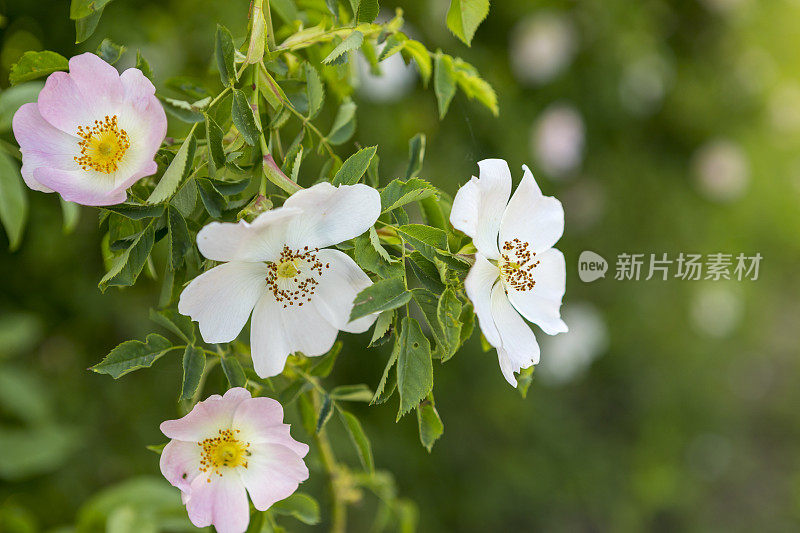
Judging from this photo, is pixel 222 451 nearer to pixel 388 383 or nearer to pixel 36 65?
pixel 388 383

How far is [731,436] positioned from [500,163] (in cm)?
215

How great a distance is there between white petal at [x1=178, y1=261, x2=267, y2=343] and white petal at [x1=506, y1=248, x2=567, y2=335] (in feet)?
0.48

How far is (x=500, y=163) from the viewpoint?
1.30 ft

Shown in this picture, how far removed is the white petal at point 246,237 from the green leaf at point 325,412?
0.41 feet

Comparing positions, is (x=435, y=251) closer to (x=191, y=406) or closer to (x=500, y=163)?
(x=500, y=163)

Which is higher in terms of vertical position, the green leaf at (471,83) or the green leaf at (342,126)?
the green leaf at (471,83)

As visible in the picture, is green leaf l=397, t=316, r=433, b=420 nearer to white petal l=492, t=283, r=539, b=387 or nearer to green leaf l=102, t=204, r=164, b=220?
white petal l=492, t=283, r=539, b=387

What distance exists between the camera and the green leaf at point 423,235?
0.37m

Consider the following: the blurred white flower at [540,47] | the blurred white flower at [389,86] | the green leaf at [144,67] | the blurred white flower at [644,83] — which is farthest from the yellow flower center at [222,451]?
the blurred white flower at [644,83]

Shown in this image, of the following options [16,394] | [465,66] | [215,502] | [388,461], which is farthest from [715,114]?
[215,502]

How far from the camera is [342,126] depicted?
20.0 inches

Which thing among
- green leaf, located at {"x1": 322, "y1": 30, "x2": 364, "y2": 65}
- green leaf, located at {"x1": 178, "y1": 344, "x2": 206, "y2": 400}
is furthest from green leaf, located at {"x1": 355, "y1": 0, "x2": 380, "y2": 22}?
green leaf, located at {"x1": 178, "y1": 344, "x2": 206, "y2": 400}

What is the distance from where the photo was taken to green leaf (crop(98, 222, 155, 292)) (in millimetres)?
361

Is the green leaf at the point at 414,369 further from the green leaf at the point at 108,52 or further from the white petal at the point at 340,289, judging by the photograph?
the green leaf at the point at 108,52
